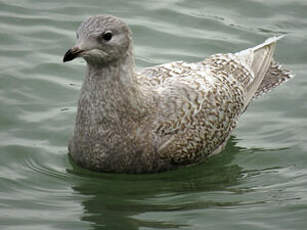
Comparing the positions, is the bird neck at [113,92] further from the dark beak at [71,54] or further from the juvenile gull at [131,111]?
the dark beak at [71,54]

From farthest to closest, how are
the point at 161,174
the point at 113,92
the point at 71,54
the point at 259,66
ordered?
the point at 259,66
the point at 161,174
the point at 113,92
the point at 71,54

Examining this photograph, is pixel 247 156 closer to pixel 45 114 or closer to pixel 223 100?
pixel 223 100

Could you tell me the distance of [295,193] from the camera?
912 cm

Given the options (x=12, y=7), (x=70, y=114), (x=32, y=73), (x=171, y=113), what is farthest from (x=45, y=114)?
(x=12, y=7)

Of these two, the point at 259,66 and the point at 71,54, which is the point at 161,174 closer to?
the point at 71,54

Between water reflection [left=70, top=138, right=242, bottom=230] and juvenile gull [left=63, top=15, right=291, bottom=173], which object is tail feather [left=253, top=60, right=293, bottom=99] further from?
water reflection [left=70, top=138, right=242, bottom=230]

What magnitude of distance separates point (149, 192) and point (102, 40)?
1.81 metres

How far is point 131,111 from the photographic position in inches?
369

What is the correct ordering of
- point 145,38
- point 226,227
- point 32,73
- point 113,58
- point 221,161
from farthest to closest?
point 145,38 < point 32,73 < point 221,161 < point 113,58 < point 226,227

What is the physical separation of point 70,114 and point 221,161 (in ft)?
7.40

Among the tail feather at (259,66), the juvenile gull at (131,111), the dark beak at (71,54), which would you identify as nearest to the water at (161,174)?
the juvenile gull at (131,111)

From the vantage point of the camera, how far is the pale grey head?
8.80m

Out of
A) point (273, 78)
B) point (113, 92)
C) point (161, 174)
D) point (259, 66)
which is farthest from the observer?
point (273, 78)

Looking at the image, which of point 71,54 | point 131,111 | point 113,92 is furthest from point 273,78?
point 71,54
